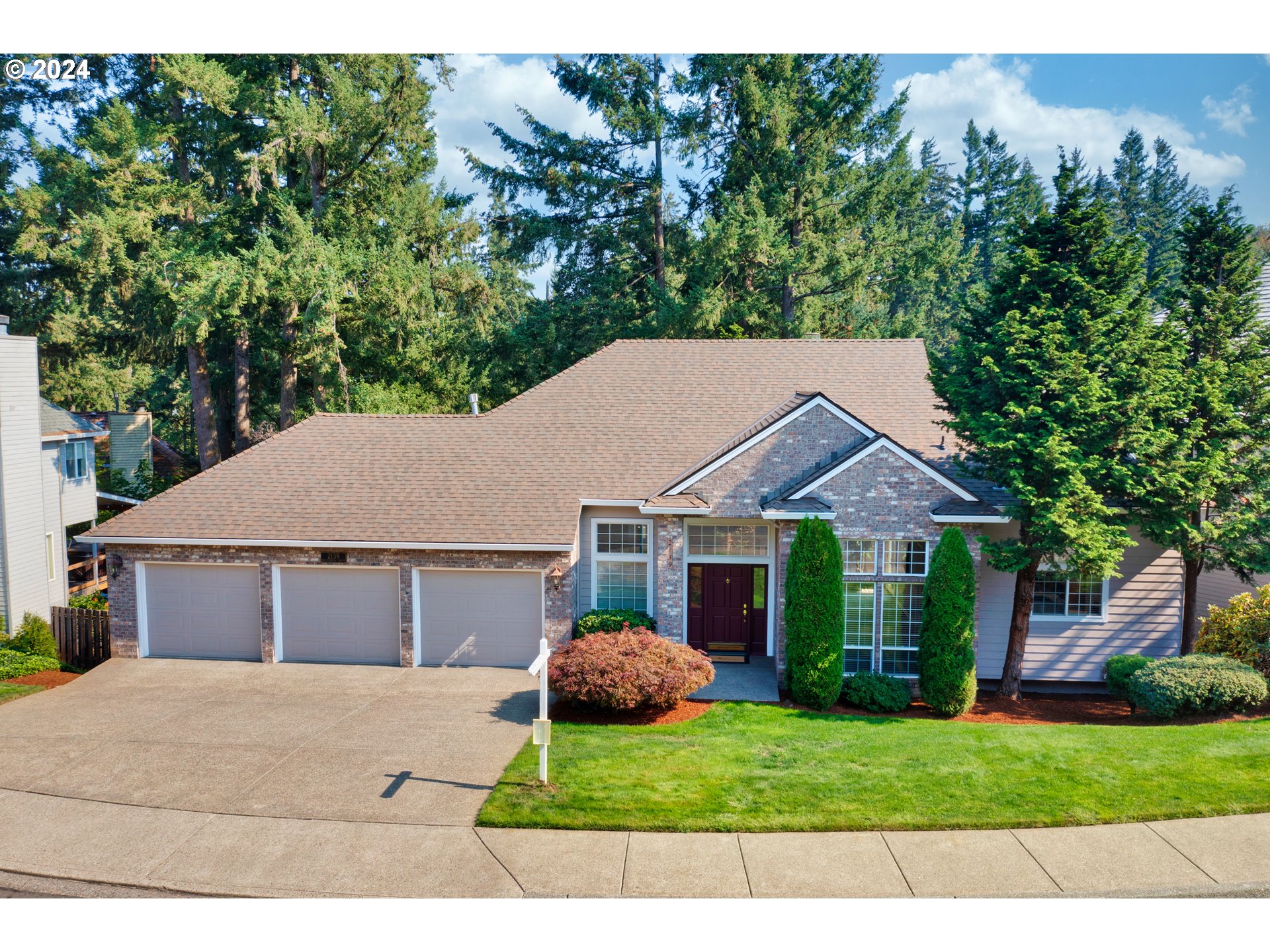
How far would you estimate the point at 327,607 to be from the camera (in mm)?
15984

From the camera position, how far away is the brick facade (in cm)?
1534

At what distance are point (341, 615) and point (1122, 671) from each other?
14370mm

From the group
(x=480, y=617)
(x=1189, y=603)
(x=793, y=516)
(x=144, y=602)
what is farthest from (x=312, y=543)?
Result: (x=1189, y=603)

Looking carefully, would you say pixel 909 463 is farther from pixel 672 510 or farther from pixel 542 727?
pixel 542 727

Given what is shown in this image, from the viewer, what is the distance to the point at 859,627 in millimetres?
14914

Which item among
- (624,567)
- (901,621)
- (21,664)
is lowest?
(21,664)

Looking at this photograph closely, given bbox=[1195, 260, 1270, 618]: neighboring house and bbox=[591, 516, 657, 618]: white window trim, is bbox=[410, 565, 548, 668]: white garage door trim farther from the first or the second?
bbox=[1195, 260, 1270, 618]: neighboring house

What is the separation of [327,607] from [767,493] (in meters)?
8.79

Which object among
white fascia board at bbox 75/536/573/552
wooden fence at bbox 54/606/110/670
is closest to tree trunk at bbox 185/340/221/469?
wooden fence at bbox 54/606/110/670

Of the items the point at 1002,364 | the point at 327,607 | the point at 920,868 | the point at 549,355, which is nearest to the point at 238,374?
the point at 549,355

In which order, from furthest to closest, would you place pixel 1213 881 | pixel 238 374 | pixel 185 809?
pixel 238 374 → pixel 185 809 → pixel 1213 881

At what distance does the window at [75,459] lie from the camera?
70.7 feet

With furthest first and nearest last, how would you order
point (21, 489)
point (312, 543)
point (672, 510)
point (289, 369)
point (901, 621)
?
point (289, 369) → point (21, 489) → point (312, 543) → point (672, 510) → point (901, 621)

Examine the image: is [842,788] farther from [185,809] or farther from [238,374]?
[238,374]
